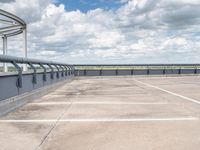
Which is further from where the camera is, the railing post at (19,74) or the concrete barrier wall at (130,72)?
the concrete barrier wall at (130,72)

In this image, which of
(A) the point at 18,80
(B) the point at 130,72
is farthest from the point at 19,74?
(B) the point at 130,72

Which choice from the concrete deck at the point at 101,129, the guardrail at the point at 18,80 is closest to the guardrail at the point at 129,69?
the guardrail at the point at 18,80

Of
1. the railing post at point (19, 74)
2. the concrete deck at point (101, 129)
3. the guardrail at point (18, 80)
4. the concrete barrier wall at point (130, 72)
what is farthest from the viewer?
the concrete barrier wall at point (130, 72)

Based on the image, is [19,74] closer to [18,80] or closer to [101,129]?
[18,80]

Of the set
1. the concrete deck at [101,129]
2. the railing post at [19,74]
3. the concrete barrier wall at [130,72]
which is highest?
the railing post at [19,74]

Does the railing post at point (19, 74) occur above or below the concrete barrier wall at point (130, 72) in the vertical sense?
above

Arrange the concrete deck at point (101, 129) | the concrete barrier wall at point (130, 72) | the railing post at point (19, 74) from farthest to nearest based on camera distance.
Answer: the concrete barrier wall at point (130, 72) < the railing post at point (19, 74) < the concrete deck at point (101, 129)

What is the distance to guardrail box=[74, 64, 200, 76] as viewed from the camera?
38.2m

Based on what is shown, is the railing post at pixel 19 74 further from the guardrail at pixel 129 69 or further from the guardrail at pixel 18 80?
the guardrail at pixel 129 69

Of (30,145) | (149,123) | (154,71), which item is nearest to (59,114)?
(149,123)

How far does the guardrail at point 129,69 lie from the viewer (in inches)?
1502

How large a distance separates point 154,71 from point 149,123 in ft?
109

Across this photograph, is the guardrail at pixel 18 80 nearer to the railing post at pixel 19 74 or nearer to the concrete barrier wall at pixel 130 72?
the railing post at pixel 19 74

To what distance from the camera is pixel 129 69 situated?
39.4m
